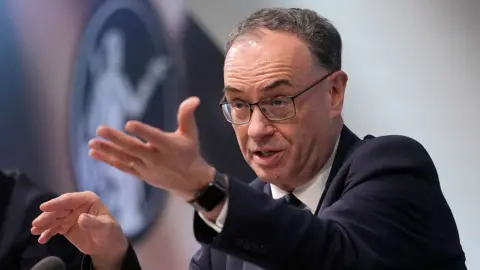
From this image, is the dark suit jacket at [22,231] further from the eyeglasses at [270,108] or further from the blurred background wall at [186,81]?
the eyeglasses at [270,108]

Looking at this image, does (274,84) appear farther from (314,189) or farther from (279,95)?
(314,189)

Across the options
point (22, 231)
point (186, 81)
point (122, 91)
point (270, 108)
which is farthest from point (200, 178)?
point (186, 81)

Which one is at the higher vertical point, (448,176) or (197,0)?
(197,0)

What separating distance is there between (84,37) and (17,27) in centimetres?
21

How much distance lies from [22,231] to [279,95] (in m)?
0.90

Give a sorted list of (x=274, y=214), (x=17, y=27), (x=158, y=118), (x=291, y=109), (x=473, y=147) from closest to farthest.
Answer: (x=274, y=214)
(x=291, y=109)
(x=17, y=27)
(x=473, y=147)
(x=158, y=118)

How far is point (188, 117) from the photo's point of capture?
0.80 metres

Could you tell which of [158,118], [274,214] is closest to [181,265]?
[158,118]

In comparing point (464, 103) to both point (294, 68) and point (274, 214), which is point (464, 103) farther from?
point (274, 214)

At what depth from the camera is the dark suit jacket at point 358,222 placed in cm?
86

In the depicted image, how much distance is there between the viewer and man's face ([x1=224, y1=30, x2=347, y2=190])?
1178mm

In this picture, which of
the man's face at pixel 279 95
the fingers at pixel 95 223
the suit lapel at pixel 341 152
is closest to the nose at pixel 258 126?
the man's face at pixel 279 95

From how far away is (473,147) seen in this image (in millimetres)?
1948

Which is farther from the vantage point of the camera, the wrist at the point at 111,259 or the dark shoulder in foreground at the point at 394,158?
the wrist at the point at 111,259
